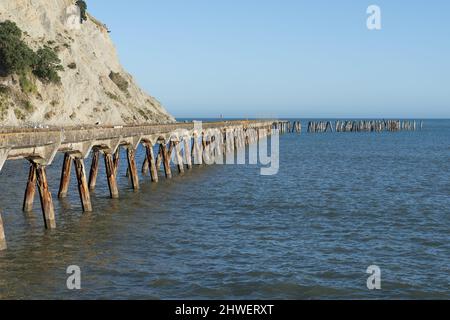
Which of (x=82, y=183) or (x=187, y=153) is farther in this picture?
(x=187, y=153)

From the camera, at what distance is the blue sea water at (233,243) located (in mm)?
17391

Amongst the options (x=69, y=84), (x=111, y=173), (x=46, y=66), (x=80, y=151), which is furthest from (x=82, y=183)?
(x=69, y=84)

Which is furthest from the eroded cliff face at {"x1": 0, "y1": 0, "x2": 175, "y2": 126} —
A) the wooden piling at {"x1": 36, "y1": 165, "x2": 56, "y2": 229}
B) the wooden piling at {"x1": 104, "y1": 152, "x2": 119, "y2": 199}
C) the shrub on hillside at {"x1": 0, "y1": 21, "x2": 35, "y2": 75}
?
the wooden piling at {"x1": 36, "y1": 165, "x2": 56, "y2": 229}

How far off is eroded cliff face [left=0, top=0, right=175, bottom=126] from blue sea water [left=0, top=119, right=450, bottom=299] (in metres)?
28.4

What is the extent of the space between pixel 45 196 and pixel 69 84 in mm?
58332

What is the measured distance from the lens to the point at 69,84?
7938 cm

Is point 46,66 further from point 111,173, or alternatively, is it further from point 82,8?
point 111,173

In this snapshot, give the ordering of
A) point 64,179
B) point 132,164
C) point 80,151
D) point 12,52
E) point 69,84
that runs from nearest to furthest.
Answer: point 80,151 < point 64,179 < point 132,164 < point 12,52 < point 69,84

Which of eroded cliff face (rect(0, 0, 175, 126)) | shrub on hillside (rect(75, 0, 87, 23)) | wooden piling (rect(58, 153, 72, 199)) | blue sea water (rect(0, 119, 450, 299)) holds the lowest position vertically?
blue sea water (rect(0, 119, 450, 299))

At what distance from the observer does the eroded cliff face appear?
222 ft

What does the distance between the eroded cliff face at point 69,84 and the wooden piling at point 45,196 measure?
121 ft

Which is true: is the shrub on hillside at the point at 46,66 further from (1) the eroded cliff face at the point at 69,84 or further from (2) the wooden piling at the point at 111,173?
(2) the wooden piling at the point at 111,173

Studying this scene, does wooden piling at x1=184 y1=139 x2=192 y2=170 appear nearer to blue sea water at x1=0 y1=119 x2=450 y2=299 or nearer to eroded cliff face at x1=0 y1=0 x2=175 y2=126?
blue sea water at x1=0 y1=119 x2=450 y2=299

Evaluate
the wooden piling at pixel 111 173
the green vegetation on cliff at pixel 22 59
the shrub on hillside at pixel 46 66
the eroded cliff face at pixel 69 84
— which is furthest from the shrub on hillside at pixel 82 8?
the wooden piling at pixel 111 173
